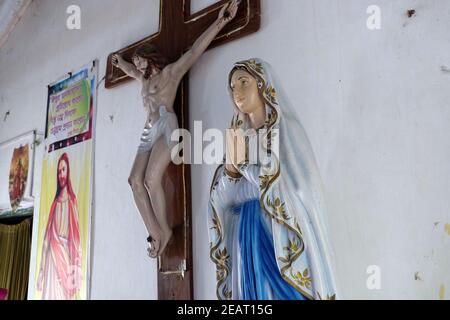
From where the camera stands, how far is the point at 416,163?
4.51 feet

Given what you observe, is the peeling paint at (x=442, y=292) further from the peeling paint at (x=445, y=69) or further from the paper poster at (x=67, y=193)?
the paper poster at (x=67, y=193)

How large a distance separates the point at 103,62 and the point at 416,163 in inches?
57.4

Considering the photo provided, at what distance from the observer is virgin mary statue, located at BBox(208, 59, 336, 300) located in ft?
4.19

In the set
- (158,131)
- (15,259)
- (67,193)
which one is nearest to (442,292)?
(158,131)

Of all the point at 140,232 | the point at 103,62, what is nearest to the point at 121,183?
the point at 140,232

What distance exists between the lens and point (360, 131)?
1490 mm

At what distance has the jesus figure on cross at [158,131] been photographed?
1845 mm

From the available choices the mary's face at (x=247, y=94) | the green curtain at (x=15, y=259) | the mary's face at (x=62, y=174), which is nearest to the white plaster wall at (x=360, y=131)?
the mary's face at (x=247, y=94)

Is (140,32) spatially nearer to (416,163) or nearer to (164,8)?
(164,8)

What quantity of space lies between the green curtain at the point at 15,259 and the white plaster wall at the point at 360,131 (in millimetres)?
878

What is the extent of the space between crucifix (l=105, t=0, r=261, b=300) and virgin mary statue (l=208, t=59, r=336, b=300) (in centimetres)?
40

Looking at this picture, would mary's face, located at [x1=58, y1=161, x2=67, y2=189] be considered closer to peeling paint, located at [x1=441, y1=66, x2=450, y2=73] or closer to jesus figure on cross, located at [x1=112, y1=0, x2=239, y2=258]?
jesus figure on cross, located at [x1=112, y1=0, x2=239, y2=258]

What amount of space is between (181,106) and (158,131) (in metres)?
0.14

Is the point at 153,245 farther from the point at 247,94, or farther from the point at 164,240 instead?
the point at 247,94
